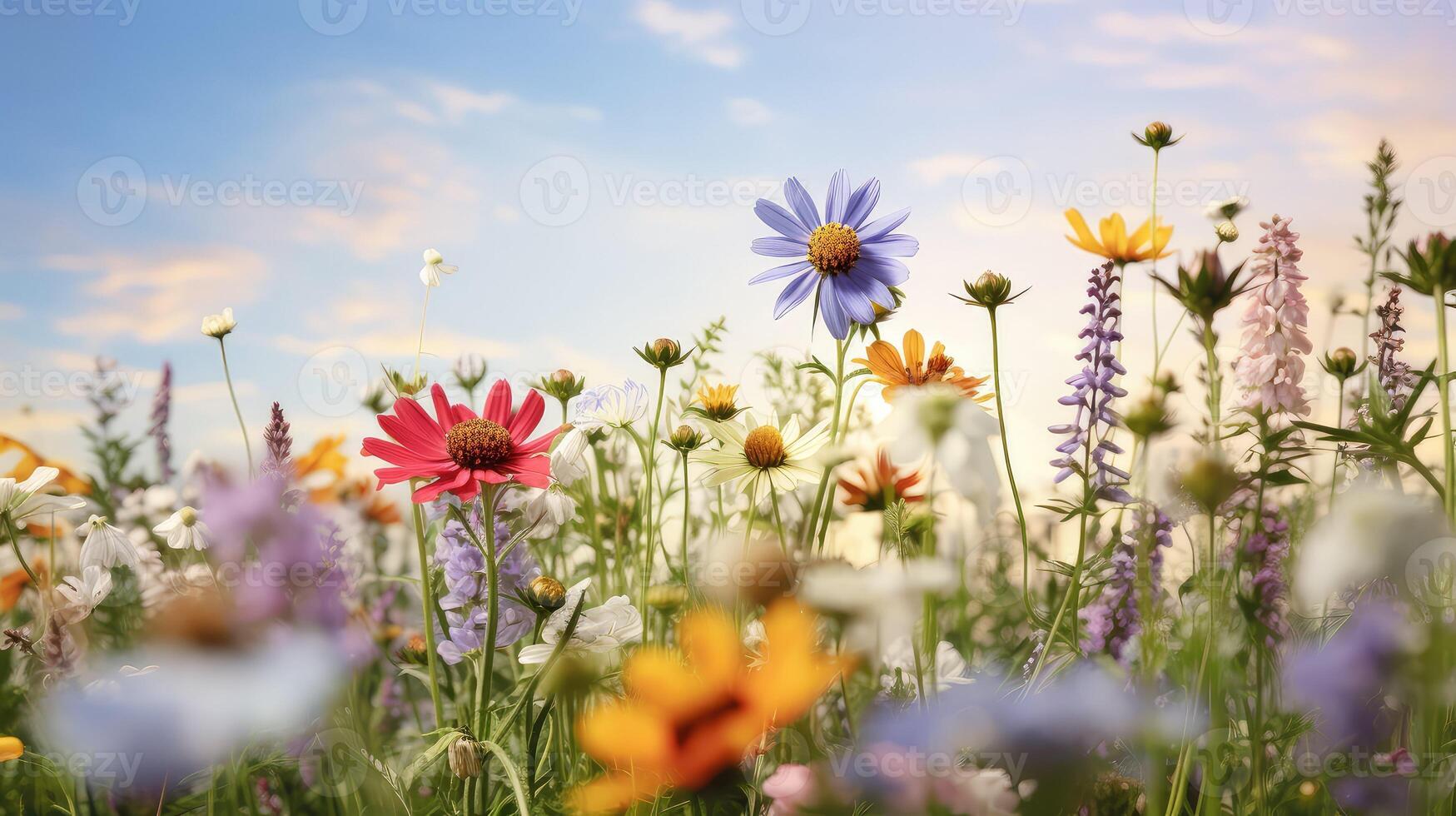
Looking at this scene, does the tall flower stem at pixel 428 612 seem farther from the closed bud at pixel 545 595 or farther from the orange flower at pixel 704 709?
the orange flower at pixel 704 709

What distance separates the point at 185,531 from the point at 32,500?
10cm

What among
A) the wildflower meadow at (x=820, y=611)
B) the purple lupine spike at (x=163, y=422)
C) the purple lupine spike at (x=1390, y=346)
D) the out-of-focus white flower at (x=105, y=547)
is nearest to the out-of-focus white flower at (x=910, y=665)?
the wildflower meadow at (x=820, y=611)

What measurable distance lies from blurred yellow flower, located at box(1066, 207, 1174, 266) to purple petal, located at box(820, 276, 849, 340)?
193 mm

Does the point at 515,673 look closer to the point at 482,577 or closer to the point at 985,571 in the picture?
the point at 482,577

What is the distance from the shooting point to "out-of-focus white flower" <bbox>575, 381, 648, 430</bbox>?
2.66ft

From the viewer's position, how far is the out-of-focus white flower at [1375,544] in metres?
0.48

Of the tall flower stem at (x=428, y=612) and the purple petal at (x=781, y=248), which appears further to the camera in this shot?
the purple petal at (x=781, y=248)

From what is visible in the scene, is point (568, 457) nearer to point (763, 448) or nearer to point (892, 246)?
point (763, 448)

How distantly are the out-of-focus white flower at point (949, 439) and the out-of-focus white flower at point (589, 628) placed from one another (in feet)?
0.69

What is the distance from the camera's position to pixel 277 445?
0.71 metres

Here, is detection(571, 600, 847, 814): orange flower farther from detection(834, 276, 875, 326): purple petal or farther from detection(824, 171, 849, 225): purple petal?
detection(824, 171, 849, 225): purple petal

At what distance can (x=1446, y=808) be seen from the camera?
538 millimetres

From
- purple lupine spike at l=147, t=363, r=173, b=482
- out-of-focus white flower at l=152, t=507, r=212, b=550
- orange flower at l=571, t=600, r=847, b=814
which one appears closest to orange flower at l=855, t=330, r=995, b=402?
orange flower at l=571, t=600, r=847, b=814

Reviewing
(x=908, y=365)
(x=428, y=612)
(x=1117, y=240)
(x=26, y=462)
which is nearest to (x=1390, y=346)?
(x=1117, y=240)
